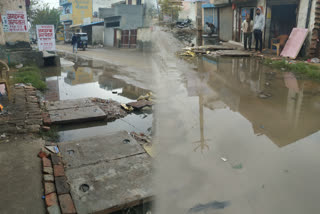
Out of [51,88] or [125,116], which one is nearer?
[125,116]

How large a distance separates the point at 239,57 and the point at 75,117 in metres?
7.91

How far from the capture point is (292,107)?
17.0 ft

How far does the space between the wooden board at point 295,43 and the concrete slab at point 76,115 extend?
7.90 meters

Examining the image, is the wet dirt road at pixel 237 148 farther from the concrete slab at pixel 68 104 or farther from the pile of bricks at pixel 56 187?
the concrete slab at pixel 68 104

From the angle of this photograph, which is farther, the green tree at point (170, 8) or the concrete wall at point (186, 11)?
the concrete wall at point (186, 11)

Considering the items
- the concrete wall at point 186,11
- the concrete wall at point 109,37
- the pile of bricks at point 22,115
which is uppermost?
the concrete wall at point 186,11

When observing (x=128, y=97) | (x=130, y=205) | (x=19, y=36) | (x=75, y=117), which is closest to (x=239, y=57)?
(x=128, y=97)

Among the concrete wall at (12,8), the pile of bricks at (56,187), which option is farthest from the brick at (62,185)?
the concrete wall at (12,8)

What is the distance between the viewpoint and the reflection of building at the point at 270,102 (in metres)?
4.18

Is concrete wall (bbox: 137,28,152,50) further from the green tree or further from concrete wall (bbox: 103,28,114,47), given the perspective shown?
the green tree

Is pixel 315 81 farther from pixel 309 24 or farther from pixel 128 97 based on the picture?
pixel 128 97

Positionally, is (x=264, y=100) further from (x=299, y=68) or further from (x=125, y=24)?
(x=125, y=24)

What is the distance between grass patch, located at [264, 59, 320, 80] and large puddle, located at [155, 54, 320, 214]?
37.2 inches

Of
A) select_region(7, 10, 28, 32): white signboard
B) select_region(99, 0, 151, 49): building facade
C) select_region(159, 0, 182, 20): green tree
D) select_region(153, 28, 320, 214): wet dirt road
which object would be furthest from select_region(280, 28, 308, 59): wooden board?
select_region(159, 0, 182, 20): green tree
